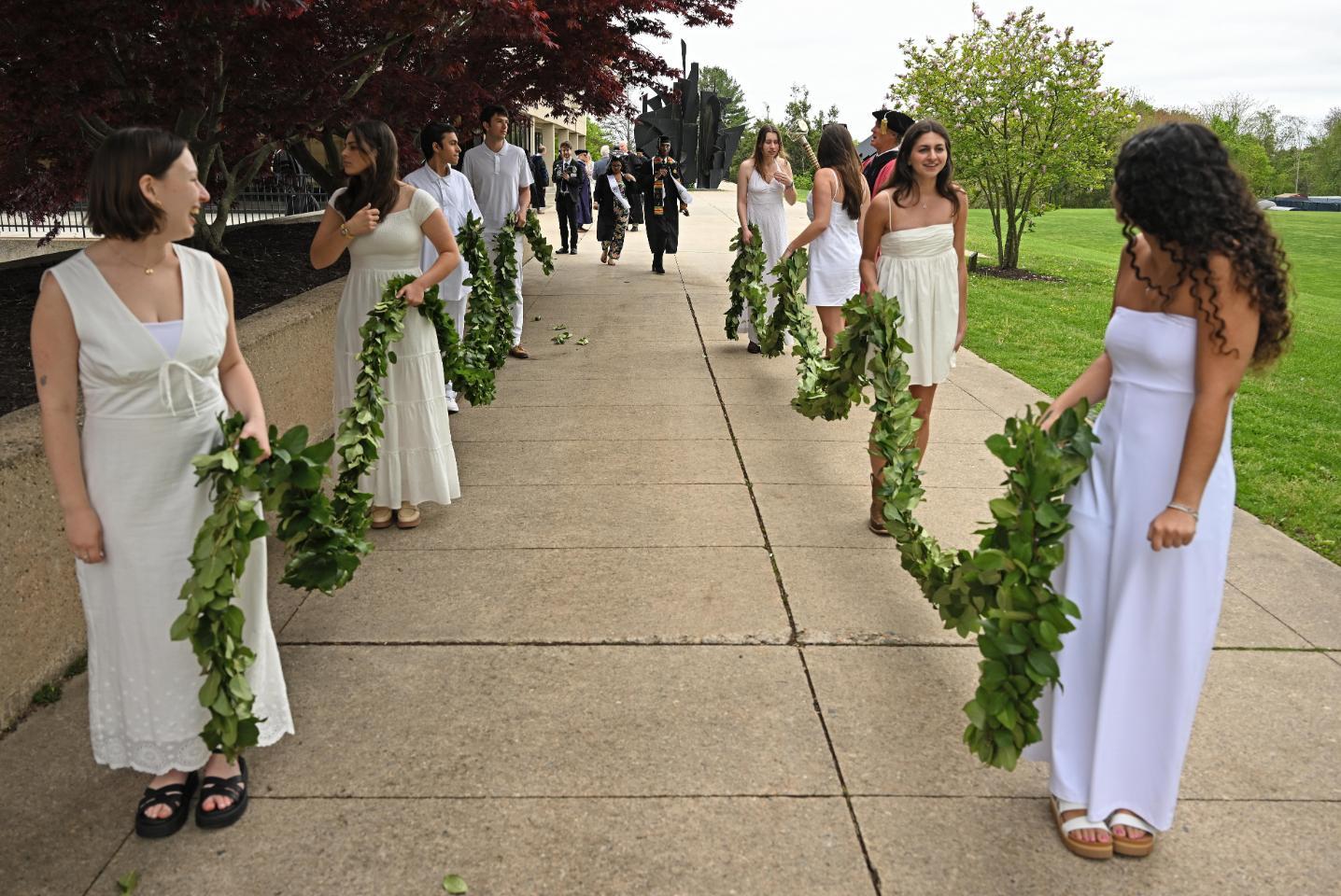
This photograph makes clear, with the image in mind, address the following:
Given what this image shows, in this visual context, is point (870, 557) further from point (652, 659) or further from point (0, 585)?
point (0, 585)

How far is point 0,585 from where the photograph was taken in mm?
3908

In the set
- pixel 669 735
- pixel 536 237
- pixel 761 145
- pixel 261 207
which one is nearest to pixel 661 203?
pixel 536 237

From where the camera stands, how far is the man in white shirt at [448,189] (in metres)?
7.94

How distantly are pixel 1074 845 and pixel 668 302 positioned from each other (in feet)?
37.4

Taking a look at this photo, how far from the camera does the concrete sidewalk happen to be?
10.6 ft

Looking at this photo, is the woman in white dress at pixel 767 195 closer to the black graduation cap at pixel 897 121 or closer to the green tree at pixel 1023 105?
the black graduation cap at pixel 897 121

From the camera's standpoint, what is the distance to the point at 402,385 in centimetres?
594

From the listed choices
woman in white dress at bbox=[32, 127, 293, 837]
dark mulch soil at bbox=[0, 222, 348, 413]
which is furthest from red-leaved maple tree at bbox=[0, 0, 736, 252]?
woman in white dress at bbox=[32, 127, 293, 837]

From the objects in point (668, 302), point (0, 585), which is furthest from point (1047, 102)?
point (0, 585)

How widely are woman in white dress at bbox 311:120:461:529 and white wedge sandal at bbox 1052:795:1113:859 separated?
3667 mm

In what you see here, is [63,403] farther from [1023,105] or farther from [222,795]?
[1023,105]

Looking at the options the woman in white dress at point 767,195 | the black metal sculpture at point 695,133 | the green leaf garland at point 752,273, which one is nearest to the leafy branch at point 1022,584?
the green leaf garland at point 752,273

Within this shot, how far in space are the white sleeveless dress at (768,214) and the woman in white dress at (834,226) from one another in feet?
4.47

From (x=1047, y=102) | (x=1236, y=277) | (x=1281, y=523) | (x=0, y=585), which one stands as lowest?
(x=1281, y=523)
